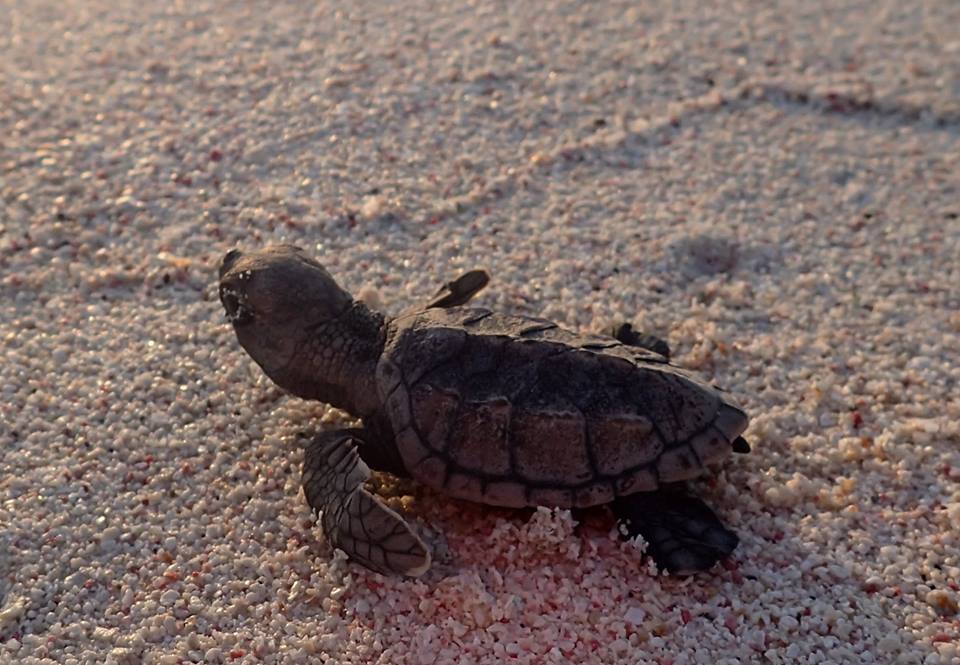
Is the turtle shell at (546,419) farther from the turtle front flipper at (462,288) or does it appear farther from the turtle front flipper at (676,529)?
the turtle front flipper at (462,288)

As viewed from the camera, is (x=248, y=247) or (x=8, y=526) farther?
(x=248, y=247)

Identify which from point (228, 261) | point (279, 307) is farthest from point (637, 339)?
point (228, 261)

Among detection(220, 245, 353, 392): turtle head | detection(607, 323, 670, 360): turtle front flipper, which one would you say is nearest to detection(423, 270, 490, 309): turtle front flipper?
detection(220, 245, 353, 392): turtle head

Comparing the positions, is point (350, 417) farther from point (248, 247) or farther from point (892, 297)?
point (892, 297)

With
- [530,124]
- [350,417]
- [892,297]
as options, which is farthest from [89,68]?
[892,297]

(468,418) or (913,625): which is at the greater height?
(468,418)

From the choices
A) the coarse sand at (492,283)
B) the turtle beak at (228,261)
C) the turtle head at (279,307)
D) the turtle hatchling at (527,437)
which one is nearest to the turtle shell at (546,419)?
the turtle hatchling at (527,437)
